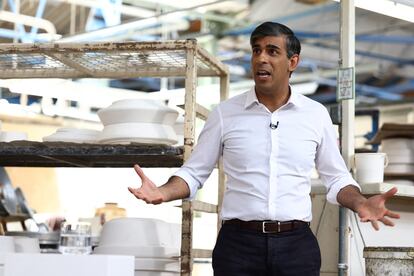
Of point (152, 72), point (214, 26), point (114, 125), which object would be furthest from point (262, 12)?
point (114, 125)

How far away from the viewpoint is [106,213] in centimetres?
614

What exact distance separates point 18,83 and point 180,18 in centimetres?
427

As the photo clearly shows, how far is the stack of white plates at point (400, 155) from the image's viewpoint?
4.52 meters

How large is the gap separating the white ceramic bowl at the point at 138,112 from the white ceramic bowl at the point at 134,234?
0.46 meters

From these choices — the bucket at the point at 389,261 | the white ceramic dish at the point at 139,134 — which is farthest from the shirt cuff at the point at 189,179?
the bucket at the point at 389,261

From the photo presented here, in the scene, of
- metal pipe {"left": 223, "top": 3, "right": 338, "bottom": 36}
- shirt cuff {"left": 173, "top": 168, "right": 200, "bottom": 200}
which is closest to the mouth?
shirt cuff {"left": 173, "top": 168, "right": 200, "bottom": 200}

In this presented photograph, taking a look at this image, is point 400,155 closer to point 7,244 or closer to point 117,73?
point 117,73

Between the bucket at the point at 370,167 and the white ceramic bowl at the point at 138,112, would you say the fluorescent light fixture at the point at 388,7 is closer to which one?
the bucket at the point at 370,167

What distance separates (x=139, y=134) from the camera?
3598 mm

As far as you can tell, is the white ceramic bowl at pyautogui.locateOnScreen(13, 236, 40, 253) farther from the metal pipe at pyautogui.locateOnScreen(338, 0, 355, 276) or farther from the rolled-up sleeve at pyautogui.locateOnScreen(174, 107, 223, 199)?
the metal pipe at pyautogui.locateOnScreen(338, 0, 355, 276)

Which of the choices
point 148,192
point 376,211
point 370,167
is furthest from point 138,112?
point 376,211

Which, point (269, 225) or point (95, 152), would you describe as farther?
point (95, 152)

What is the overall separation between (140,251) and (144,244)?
6 cm

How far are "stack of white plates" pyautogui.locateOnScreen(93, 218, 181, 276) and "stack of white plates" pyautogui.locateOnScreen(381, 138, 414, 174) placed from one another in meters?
1.47
